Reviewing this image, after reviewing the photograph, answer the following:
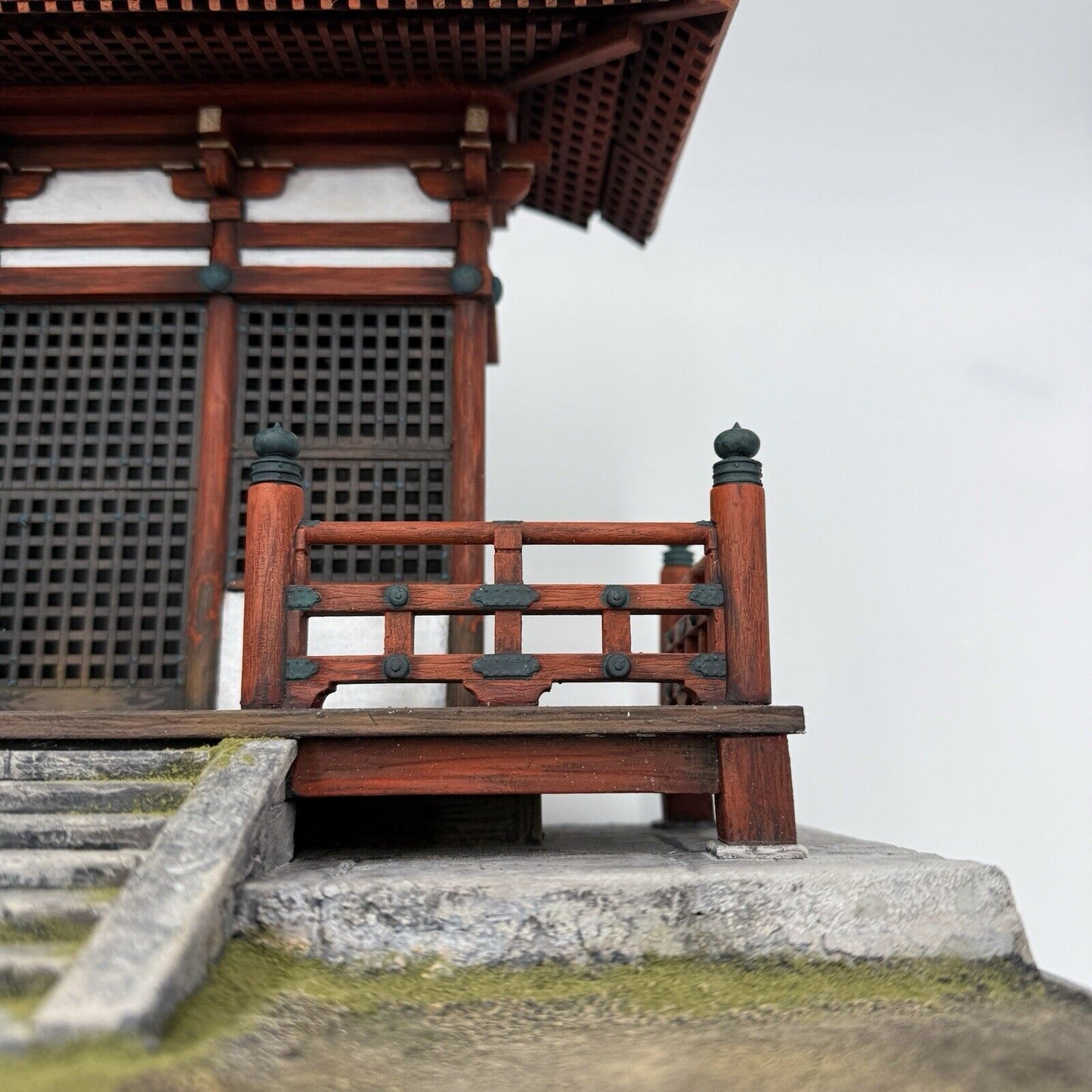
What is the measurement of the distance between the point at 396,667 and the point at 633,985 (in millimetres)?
1389

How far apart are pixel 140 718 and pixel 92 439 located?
2435mm

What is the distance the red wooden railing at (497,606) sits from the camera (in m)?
3.89

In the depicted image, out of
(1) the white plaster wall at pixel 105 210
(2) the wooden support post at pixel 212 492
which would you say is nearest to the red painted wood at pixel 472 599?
(2) the wooden support post at pixel 212 492

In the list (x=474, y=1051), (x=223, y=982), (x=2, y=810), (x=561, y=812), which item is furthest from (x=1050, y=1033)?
(x=561, y=812)

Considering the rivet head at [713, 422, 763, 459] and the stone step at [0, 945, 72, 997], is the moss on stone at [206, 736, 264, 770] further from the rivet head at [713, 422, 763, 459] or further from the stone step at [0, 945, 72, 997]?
the rivet head at [713, 422, 763, 459]

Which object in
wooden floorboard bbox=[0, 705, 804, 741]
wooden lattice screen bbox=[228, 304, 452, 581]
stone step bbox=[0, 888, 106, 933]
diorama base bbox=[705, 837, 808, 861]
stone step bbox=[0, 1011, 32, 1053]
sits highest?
wooden lattice screen bbox=[228, 304, 452, 581]

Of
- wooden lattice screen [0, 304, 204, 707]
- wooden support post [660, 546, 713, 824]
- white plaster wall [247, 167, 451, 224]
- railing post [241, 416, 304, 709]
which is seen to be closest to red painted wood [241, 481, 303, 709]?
railing post [241, 416, 304, 709]

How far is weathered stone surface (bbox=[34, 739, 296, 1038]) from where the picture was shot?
2.34 metres

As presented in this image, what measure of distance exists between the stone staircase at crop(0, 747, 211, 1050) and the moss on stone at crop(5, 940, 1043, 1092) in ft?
1.33

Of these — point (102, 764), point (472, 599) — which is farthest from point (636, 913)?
point (102, 764)

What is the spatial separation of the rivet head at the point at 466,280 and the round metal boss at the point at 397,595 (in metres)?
2.17

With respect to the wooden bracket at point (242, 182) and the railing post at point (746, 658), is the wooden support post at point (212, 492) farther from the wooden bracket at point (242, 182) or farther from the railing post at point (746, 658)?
the railing post at point (746, 658)

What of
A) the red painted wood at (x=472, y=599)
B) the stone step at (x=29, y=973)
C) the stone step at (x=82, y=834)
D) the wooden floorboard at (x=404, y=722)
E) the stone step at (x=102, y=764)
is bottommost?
the stone step at (x=29, y=973)

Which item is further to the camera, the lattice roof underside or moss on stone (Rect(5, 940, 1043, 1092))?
the lattice roof underside
